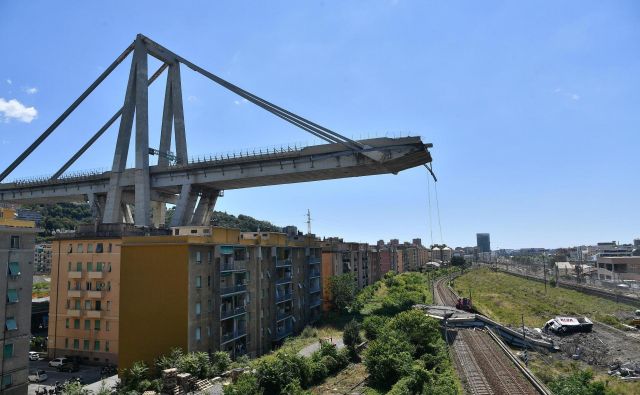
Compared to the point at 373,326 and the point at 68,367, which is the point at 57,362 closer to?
the point at 68,367

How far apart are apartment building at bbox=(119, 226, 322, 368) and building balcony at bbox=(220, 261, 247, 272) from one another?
0.26ft

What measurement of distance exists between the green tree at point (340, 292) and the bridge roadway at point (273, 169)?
14755mm

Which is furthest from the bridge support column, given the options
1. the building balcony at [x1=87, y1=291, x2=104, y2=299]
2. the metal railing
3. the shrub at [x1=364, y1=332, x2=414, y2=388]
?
the shrub at [x1=364, y1=332, x2=414, y2=388]

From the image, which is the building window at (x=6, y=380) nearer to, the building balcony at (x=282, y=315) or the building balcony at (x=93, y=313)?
the building balcony at (x=93, y=313)

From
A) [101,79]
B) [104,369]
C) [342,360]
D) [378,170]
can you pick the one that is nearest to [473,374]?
[342,360]

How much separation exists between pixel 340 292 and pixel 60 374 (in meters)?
32.6

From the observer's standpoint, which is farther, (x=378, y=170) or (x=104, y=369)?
(x=378, y=170)

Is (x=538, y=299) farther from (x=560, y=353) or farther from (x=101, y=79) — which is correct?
(x=101, y=79)

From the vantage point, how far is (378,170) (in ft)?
160

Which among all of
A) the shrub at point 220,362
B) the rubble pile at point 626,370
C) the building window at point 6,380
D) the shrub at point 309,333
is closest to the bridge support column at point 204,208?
the shrub at point 309,333

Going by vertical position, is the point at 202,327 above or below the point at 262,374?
above

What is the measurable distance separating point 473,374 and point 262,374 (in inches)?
532

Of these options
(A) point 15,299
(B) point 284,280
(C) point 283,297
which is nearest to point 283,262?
(B) point 284,280

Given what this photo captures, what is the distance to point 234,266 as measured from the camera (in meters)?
35.0
